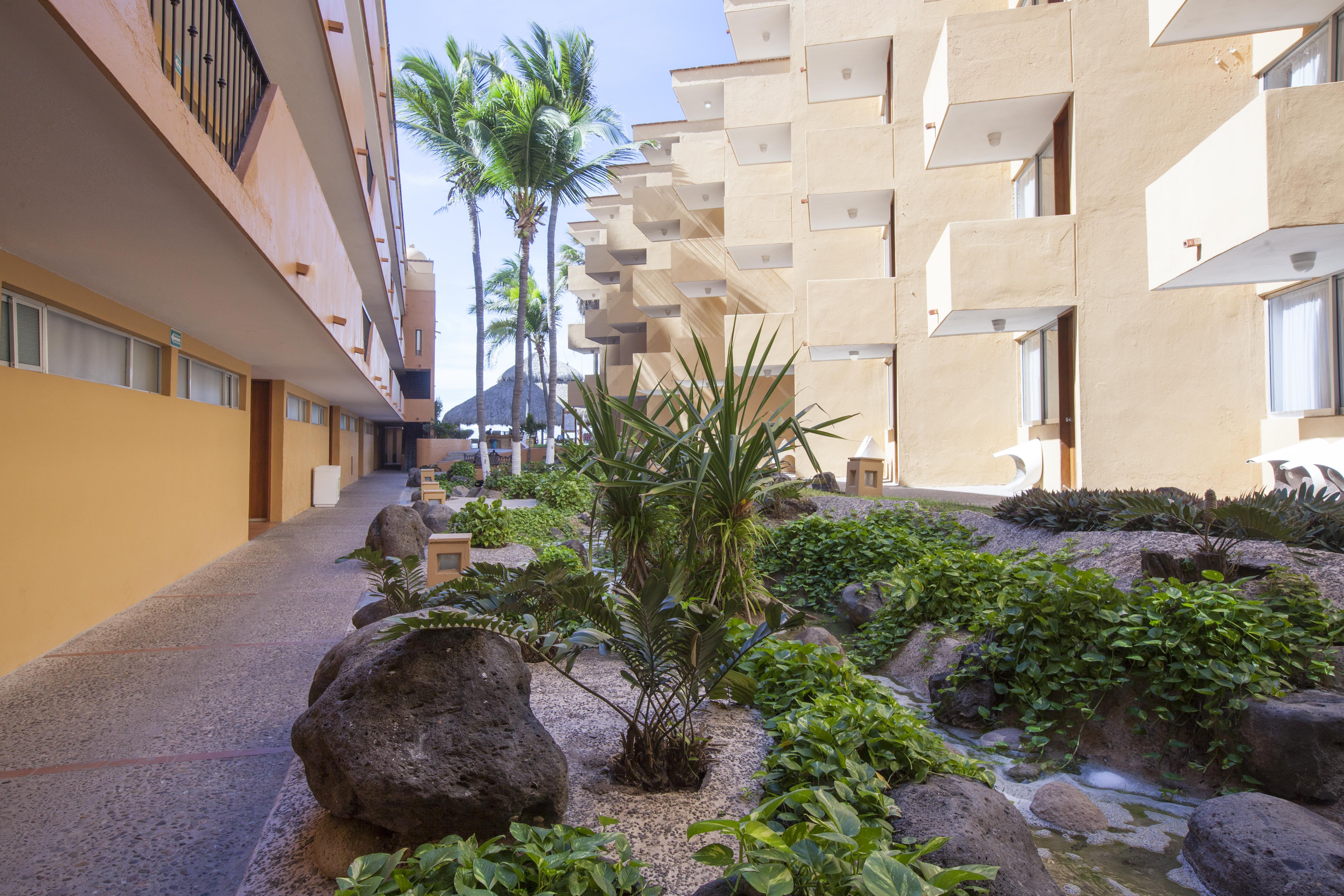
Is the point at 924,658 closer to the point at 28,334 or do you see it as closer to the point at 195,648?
the point at 195,648

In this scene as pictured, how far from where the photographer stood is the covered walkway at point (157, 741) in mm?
2445

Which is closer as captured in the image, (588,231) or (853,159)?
(853,159)

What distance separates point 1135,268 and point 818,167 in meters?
7.03

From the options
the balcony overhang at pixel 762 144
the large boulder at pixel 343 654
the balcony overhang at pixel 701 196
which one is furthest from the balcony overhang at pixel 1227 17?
the balcony overhang at pixel 701 196

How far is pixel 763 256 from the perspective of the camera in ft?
70.8

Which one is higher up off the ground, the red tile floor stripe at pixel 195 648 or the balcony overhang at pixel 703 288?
the balcony overhang at pixel 703 288

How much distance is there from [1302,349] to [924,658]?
716 cm

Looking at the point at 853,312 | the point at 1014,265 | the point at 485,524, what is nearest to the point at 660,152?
the point at 853,312

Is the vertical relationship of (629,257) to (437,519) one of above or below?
above

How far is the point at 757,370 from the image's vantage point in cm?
417

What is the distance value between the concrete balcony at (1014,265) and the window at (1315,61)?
2.61 metres

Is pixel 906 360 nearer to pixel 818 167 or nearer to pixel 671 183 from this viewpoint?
pixel 818 167

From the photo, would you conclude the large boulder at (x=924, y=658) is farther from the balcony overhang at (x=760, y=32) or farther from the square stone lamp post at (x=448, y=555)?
the balcony overhang at (x=760, y=32)

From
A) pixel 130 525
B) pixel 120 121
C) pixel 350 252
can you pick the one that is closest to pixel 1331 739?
pixel 120 121
